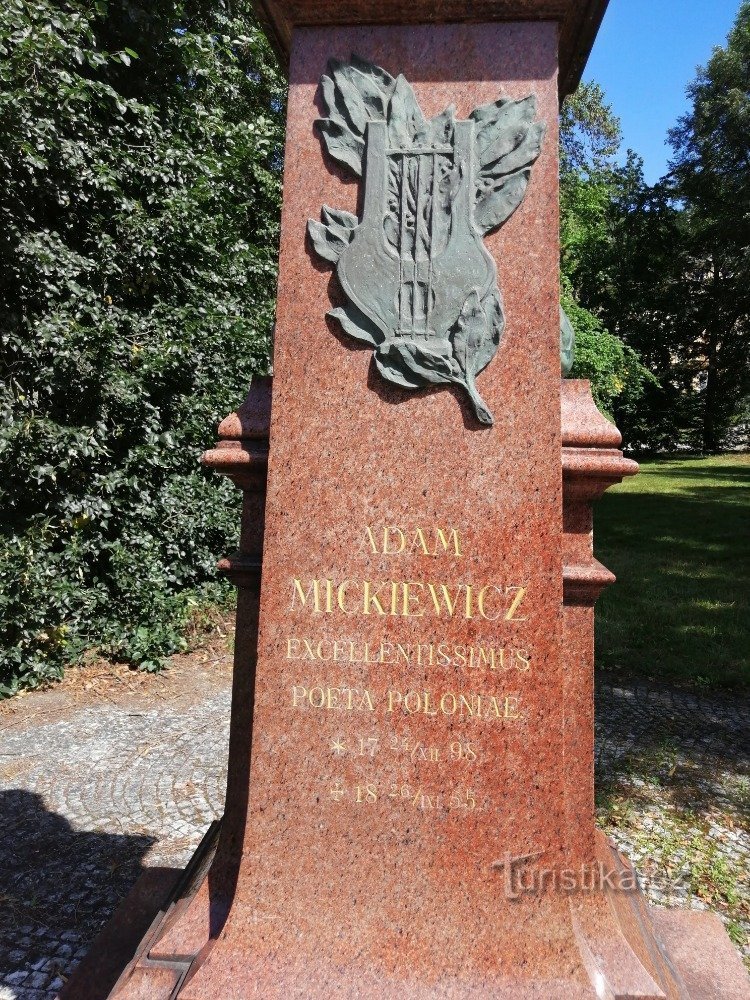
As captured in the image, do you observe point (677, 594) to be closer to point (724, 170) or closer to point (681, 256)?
point (724, 170)

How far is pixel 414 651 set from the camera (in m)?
2.29

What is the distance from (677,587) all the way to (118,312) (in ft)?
23.5

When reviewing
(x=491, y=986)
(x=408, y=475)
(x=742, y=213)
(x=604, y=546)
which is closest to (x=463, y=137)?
(x=408, y=475)

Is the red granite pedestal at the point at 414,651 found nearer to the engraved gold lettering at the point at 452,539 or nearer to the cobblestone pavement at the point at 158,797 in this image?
the engraved gold lettering at the point at 452,539

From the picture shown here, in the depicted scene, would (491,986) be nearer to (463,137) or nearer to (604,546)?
(463,137)

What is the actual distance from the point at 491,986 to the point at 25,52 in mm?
5977

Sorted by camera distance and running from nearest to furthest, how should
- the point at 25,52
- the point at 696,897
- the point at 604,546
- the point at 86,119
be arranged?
1. the point at 696,897
2. the point at 25,52
3. the point at 86,119
4. the point at 604,546

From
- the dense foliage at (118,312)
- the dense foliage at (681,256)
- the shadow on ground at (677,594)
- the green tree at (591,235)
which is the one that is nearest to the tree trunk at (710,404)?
the dense foliage at (681,256)

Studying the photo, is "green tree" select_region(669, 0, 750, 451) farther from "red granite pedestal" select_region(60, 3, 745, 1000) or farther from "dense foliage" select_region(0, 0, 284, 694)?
"red granite pedestal" select_region(60, 3, 745, 1000)

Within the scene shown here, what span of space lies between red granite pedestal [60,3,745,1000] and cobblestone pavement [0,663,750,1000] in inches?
49.1

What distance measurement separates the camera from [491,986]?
213 cm

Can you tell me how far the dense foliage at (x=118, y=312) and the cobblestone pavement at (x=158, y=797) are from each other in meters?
0.96

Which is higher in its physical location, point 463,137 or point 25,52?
point 25,52

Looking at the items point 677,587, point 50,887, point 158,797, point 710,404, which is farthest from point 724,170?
point 50,887
